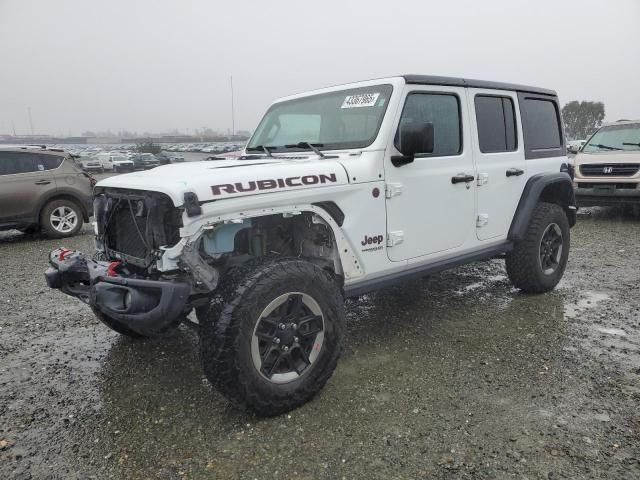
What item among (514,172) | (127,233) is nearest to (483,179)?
(514,172)

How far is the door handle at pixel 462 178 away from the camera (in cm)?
381

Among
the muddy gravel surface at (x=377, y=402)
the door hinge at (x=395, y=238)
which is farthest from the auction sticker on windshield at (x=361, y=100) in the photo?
the muddy gravel surface at (x=377, y=402)

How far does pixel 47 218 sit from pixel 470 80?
767cm

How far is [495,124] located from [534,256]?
4.41 feet

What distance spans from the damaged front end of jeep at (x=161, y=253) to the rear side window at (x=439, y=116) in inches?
47.0

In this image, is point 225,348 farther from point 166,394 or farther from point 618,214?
point 618,214

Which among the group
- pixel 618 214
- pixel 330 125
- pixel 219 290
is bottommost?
pixel 618 214

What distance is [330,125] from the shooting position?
12.2ft

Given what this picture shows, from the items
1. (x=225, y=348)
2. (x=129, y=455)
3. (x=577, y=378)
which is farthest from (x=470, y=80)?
(x=129, y=455)

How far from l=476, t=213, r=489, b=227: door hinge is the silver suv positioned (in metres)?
7.47

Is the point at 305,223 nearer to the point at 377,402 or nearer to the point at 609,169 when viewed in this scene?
the point at 377,402

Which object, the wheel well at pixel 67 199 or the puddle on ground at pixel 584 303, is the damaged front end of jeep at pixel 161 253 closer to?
the puddle on ground at pixel 584 303

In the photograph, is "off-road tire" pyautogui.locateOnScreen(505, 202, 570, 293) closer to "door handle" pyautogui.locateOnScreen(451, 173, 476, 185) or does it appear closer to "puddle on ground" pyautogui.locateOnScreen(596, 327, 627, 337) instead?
"puddle on ground" pyautogui.locateOnScreen(596, 327, 627, 337)

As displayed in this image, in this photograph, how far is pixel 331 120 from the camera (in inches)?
147
